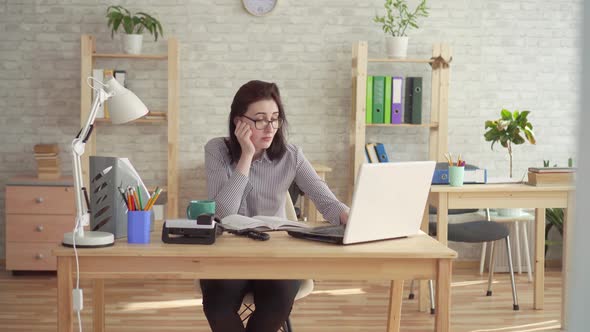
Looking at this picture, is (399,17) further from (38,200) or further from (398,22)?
(38,200)

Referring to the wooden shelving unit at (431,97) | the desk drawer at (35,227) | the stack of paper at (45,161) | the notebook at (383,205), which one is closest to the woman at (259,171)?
the notebook at (383,205)

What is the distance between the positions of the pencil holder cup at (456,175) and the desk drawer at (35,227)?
2545mm

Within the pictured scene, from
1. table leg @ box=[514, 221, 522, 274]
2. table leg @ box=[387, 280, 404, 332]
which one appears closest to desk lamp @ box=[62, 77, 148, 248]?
table leg @ box=[387, 280, 404, 332]

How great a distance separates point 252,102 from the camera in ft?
9.12

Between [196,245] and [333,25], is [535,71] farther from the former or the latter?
[196,245]

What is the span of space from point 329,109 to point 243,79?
0.67 m

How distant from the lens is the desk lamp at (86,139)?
6.84ft

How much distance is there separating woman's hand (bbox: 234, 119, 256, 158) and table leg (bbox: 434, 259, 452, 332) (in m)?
0.90

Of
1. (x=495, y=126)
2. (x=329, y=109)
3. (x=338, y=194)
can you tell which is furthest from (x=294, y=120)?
(x=495, y=126)

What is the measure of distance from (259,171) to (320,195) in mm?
262

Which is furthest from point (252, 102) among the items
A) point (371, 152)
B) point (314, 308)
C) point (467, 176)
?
point (371, 152)

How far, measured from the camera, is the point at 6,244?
4.84 meters

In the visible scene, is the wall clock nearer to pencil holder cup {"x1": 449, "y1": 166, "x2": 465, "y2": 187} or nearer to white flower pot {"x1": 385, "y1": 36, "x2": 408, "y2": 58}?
white flower pot {"x1": 385, "y1": 36, "x2": 408, "y2": 58}

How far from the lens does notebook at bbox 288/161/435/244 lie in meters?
2.10
